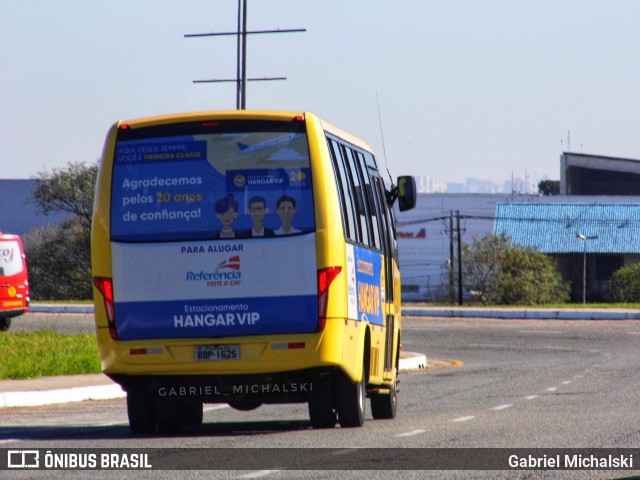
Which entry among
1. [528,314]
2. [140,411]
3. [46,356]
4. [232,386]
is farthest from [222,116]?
[528,314]

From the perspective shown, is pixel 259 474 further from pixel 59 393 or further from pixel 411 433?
pixel 59 393

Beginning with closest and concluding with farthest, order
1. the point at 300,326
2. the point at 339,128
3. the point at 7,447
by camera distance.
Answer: the point at 7,447, the point at 300,326, the point at 339,128

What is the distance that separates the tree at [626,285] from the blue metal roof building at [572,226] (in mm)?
5567

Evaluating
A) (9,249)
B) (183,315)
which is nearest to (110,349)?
(183,315)

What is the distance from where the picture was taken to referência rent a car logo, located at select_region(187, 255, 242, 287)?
1245 cm

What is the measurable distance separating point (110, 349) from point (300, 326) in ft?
5.85

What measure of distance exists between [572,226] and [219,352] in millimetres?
64806

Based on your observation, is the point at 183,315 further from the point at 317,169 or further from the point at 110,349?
the point at 317,169

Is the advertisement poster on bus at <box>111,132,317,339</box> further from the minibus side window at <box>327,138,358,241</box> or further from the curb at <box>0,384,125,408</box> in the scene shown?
the curb at <box>0,384,125,408</box>

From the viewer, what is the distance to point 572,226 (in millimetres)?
75438

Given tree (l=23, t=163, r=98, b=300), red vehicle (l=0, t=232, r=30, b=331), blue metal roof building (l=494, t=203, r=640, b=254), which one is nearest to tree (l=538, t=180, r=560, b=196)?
blue metal roof building (l=494, t=203, r=640, b=254)

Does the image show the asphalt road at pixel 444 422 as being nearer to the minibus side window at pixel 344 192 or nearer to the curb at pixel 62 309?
the minibus side window at pixel 344 192

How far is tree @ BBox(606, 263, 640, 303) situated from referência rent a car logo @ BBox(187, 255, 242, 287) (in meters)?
56.0

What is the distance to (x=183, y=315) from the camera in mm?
12461
